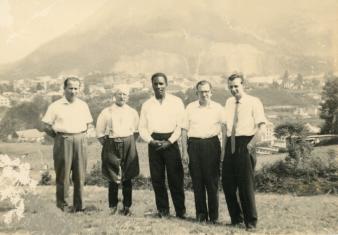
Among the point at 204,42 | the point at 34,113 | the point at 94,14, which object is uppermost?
the point at 94,14

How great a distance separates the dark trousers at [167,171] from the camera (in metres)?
4.68

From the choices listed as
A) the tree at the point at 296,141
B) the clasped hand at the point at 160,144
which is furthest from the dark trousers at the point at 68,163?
the tree at the point at 296,141

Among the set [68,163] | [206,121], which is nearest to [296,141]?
[206,121]

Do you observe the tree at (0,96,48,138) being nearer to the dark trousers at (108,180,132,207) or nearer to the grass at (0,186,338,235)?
the grass at (0,186,338,235)

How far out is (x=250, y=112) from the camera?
432 cm

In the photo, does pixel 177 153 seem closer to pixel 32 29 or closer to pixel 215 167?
pixel 215 167

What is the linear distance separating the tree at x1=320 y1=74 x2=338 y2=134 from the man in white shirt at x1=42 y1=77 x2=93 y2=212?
4.24 metres

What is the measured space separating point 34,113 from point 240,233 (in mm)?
4667

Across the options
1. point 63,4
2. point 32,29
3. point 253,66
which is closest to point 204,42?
point 253,66

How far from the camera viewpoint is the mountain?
7438 mm

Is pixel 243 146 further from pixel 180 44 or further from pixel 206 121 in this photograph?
pixel 180 44

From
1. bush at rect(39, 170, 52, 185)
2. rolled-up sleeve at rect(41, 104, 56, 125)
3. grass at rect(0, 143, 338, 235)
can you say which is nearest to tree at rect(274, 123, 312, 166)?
grass at rect(0, 143, 338, 235)

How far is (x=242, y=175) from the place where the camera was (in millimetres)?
4266

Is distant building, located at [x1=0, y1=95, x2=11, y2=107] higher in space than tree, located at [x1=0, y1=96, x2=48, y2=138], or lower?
higher
